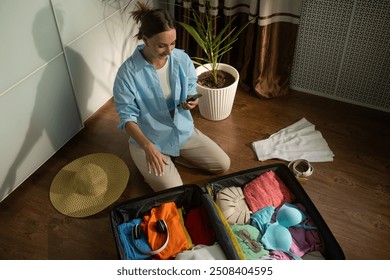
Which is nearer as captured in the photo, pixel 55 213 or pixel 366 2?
pixel 55 213

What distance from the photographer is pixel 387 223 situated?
5.74ft

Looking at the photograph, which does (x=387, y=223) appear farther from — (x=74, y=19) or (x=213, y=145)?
(x=74, y=19)

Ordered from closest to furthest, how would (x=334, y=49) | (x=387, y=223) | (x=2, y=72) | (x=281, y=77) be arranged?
(x=2, y=72) → (x=387, y=223) → (x=334, y=49) → (x=281, y=77)

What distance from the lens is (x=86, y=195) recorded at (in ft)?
6.04

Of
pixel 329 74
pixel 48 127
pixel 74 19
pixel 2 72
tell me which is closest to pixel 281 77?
pixel 329 74

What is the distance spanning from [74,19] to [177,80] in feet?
2.13

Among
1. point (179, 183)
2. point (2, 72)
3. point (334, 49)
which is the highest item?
point (2, 72)

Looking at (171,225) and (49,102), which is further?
(49,102)

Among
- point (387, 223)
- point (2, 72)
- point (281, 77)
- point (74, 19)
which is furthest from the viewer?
point (281, 77)

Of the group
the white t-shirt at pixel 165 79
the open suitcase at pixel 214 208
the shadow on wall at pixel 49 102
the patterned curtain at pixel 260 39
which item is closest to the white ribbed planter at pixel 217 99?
the patterned curtain at pixel 260 39

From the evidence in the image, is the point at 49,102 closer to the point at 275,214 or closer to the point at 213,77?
the point at 213,77

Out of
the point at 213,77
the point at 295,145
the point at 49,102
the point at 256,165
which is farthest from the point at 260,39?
the point at 49,102

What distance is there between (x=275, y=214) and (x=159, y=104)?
2.38 feet

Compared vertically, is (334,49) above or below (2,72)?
below
